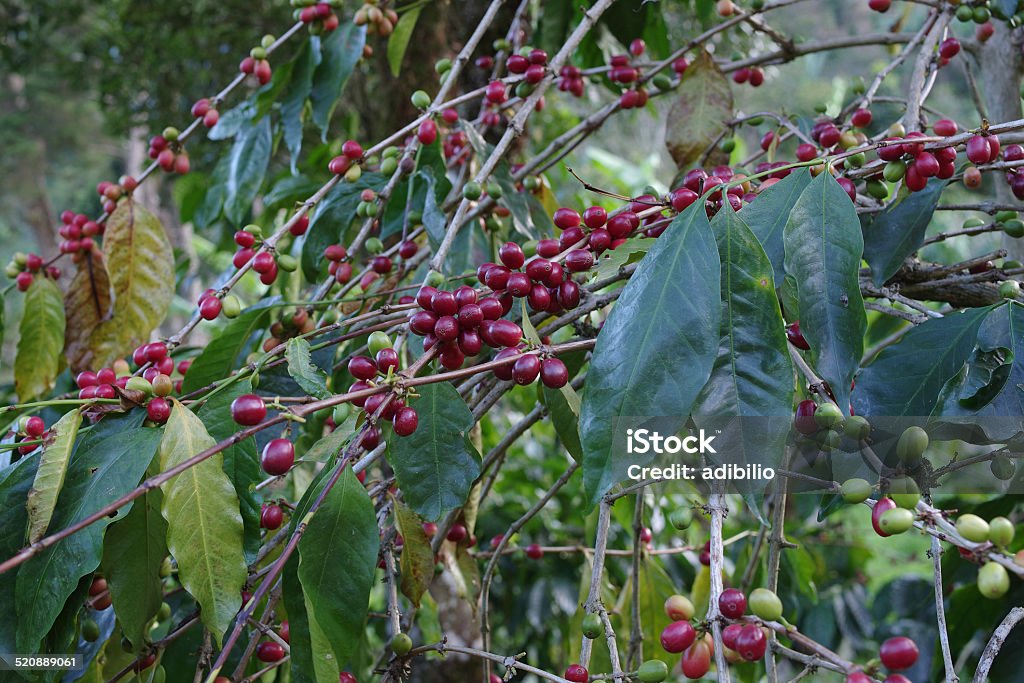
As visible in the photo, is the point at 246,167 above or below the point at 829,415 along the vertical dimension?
above

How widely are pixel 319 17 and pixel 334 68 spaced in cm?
8

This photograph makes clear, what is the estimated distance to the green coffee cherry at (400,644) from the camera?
0.67 meters

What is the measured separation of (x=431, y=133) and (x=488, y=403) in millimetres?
379

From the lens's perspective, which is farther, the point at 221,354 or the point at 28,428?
the point at 221,354

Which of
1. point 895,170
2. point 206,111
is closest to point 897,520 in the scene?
point 895,170

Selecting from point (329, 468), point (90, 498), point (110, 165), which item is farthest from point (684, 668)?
point (110, 165)

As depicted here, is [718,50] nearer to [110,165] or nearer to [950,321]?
[950,321]

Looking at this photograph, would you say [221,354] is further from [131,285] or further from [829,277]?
[829,277]

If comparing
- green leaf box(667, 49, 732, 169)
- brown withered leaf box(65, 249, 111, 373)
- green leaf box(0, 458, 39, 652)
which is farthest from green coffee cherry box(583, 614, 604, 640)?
brown withered leaf box(65, 249, 111, 373)

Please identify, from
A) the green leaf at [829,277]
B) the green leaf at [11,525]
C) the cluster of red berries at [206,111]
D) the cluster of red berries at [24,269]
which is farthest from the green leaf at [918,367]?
the cluster of red berries at [24,269]

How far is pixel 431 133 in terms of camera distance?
3.08ft

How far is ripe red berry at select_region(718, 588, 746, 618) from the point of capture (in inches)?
18.7

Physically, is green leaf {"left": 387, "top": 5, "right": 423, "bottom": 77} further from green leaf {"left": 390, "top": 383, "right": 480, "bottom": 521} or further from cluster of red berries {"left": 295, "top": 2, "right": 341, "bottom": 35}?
green leaf {"left": 390, "top": 383, "right": 480, "bottom": 521}

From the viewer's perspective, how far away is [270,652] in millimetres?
781
